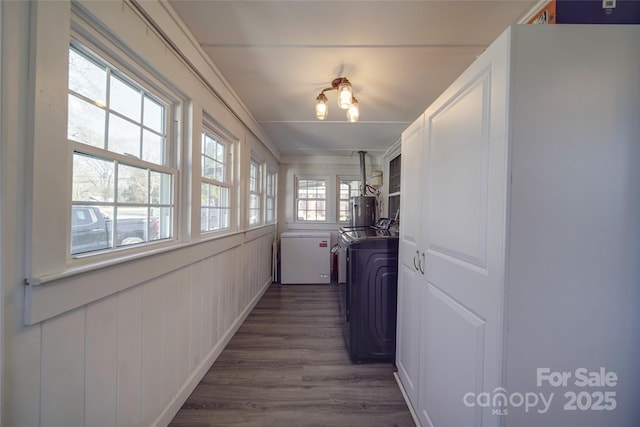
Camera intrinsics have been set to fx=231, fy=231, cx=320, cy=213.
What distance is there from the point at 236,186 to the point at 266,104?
0.87m

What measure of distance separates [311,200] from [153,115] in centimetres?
338

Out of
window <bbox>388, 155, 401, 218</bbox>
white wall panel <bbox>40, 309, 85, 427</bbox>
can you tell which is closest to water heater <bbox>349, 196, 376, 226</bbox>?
window <bbox>388, 155, 401, 218</bbox>

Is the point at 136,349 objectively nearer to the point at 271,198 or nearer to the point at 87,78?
the point at 87,78

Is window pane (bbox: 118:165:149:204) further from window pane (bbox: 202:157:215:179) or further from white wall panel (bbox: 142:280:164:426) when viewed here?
window pane (bbox: 202:157:215:179)

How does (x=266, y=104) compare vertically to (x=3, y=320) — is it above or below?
above

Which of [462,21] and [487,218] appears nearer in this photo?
[487,218]

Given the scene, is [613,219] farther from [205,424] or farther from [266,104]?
[266,104]

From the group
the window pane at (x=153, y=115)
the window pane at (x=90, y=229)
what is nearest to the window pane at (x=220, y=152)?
the window pane at (x=153, y=115)

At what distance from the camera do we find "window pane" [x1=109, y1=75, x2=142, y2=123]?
1021mm

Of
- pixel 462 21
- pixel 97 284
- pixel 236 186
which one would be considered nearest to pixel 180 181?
pixel 97 284

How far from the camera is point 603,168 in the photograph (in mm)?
696

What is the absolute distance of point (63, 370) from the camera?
77 centimetres

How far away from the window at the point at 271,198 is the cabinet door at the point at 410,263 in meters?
2.76

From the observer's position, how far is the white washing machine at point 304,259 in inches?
154
